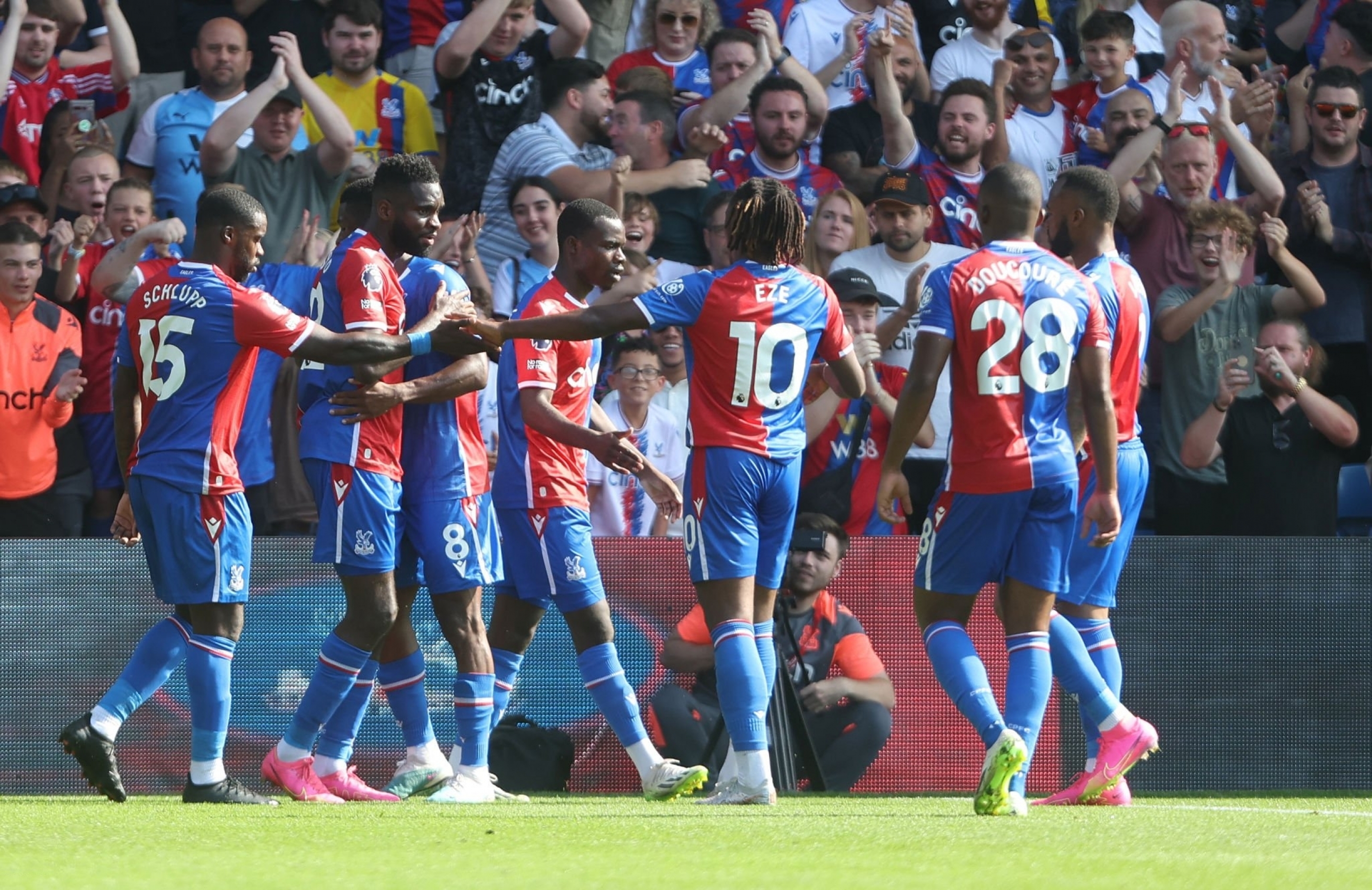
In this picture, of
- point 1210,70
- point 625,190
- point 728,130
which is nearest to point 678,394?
point 625,190

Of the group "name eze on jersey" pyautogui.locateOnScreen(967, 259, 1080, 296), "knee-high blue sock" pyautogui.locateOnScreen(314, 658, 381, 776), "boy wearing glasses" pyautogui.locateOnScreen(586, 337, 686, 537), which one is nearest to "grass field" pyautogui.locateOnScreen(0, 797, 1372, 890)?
"knee-high blue sock" pyautogui.locateOnScreen(314, 658, 381, 776)

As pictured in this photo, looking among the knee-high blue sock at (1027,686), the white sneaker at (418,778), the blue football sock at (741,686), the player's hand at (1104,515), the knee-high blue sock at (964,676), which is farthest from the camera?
the white sneaker at (418,778)

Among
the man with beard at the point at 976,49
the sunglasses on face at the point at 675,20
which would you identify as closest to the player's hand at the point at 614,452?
the sunglasses on face at the point at 675,20

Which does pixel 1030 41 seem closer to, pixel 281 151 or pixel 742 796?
pixel 281 151

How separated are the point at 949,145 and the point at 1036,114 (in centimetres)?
107

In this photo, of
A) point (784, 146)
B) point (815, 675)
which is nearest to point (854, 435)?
point (815, 675)

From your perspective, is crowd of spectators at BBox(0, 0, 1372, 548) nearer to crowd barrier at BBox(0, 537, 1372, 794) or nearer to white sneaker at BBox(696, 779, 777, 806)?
crowd barrier at BBox(0, 537, 1372, 794)

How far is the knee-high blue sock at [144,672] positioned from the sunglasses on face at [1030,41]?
7.46 meters

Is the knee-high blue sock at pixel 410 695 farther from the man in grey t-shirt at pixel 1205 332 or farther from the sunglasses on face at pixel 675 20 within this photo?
the sunglasses on face at pixel 675 20

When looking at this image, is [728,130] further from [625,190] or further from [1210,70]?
[1210,70]

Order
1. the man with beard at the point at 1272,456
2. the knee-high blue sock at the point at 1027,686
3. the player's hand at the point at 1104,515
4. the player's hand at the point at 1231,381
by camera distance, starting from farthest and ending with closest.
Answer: the man with beard at the point at 1272,456, the player's hand at the point at 1231,381, the player's hand at the point at 1104,515, the knee-high blue sock at the point at 1027,686

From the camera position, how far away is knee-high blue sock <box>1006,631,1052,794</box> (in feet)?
21.1

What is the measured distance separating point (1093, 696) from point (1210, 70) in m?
6.37

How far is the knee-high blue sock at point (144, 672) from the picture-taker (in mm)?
7086
